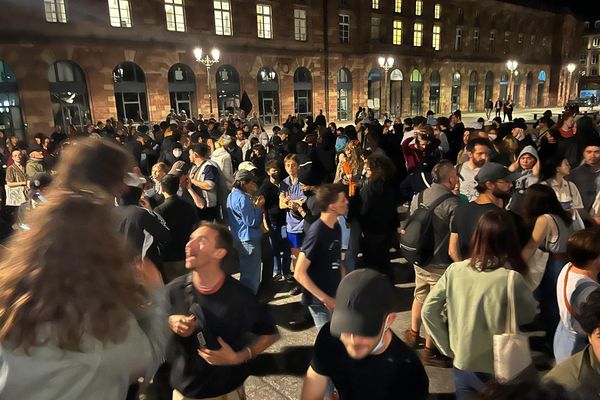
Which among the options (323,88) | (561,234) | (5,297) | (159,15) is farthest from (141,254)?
(323,88)

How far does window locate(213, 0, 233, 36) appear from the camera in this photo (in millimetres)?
26195

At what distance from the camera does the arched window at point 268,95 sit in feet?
94.9

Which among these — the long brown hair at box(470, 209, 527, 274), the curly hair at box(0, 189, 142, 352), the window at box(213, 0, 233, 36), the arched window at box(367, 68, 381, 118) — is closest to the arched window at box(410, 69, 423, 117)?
the arched window at box(367, 68, 381, 118)

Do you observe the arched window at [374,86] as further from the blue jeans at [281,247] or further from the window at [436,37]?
the blue jeans at [281,247]

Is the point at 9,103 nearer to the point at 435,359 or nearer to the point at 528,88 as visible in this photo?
the point at 435,359

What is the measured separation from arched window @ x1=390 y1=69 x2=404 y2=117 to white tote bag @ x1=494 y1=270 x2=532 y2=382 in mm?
35387

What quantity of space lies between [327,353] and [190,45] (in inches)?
1028

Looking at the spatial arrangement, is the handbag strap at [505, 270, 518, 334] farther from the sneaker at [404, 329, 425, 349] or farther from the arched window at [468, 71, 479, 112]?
the arched window at [468, 71, 479, 112]

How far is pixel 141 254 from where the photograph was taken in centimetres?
352

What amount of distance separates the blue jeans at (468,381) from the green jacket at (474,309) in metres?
0.06

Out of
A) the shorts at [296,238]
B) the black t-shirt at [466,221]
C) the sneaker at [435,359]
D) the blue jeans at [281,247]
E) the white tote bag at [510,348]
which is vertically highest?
the black t-shirt at [466,221]

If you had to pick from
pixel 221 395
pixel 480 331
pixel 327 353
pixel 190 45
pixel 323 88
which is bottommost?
pixel 221 395

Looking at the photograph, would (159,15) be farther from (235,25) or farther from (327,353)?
(327,353)

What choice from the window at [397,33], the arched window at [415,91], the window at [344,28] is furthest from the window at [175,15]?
the arched window at [415,91]
